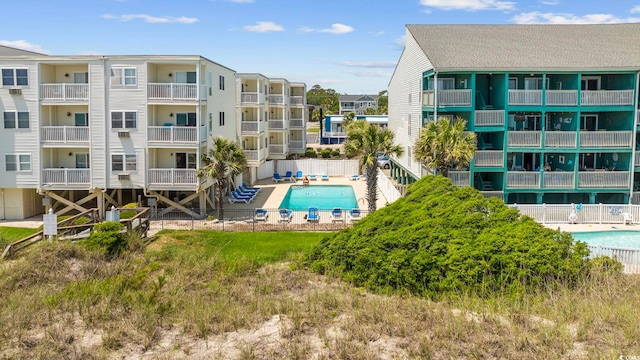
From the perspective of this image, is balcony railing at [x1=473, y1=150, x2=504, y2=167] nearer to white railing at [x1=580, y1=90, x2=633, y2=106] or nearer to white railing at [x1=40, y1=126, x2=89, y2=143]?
white railing at [x1=580, y1=90, x2=633, y2=106]

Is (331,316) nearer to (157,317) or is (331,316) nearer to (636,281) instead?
(157,317)

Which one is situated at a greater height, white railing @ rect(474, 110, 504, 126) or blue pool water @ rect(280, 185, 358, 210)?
white railing @ rect(474, 110, 504, 126)

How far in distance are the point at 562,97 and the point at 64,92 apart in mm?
27741

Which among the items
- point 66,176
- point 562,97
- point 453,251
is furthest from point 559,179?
point 66,176

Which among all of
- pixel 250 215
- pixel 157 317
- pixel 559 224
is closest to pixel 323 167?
pixel 250 215

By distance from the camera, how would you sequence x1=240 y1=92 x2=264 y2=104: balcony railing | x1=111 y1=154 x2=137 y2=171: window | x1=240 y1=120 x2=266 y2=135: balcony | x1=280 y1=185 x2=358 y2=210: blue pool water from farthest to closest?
x1=240 y1=92 x2=264 y2=104: balcony railing → x1=240 y1=120 x2=266 y2=135: balcony → x1=280 y1=185 x2=358 y2=210: blue pool water → x1=111 y1=154 x2=137 y2=171: window

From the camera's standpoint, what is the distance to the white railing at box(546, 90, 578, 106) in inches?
1244

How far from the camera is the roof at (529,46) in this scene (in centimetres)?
3161

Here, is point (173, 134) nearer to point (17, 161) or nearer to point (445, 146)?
point (17, 161)

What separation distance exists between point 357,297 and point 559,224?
18.9 m

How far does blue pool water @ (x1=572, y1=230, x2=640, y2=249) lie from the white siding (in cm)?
1057

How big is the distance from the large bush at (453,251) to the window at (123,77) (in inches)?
688

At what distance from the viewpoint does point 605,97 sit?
3159cm

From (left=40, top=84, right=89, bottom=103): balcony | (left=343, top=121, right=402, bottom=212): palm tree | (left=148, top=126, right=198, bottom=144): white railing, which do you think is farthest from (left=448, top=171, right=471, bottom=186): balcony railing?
(left=40, top=84, right=89, bottom=103): balcony
